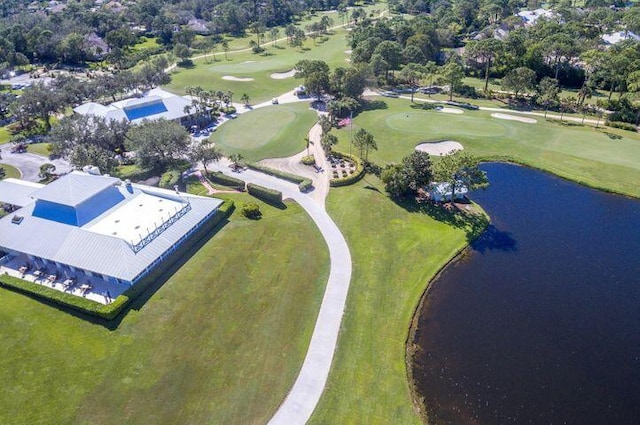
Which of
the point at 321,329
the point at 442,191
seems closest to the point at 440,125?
the point at 442,191

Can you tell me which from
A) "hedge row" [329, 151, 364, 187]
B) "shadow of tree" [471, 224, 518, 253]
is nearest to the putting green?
"hedge row" [329, 151, 364, 187]

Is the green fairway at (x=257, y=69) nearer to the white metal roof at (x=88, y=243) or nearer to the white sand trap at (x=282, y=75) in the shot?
the white sand trap at (x=282, y=75)

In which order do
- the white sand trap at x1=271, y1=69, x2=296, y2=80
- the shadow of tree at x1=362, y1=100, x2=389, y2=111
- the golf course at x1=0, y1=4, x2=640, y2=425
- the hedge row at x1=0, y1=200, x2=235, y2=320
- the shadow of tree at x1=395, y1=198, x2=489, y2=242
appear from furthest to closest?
the white sand trap at x1=271, y1=69, x2=296, y2=80, the shadow of tree at x1=362, y1=100, x2=389, y2=111, the shadow of tree at x1=395, y1=198, x2=489, y2=242, the hedge row at x1=0, y1=200, x2=235, y2=320, the golf course at x1=0, y1=4, x2=640, y2=425

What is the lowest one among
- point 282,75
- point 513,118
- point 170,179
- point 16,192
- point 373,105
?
point 170,179

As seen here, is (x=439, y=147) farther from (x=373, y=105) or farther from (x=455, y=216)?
(x=373, y=105)

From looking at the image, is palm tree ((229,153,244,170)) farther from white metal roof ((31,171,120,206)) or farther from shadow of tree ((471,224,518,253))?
shadow of tree ((471,224,518,253))
